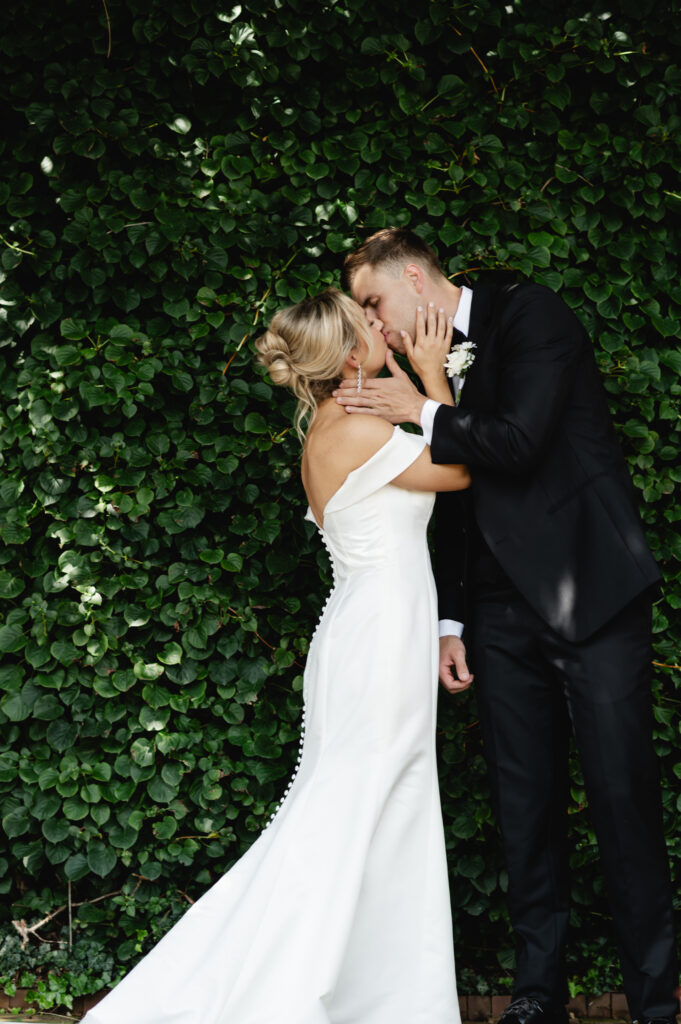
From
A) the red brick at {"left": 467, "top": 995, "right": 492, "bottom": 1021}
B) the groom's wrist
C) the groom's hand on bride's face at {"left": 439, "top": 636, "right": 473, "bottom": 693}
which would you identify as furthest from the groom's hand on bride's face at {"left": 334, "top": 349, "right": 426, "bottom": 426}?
the red brick at {"left": 467, "top": 995, "right": 492, "bottom": 1021}

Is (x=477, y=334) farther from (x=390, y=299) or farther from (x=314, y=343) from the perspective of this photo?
(x=314, y=343)

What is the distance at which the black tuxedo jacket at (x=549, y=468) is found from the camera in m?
2.54

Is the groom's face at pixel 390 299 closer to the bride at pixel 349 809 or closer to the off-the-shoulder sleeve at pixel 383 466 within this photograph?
the bride at pixel 349 809

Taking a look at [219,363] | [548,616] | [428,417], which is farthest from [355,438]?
[219,363]

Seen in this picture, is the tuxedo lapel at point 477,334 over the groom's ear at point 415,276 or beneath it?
beneath

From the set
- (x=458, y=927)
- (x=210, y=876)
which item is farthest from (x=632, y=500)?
(x=210, y=876)

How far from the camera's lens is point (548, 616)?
8.44 feet

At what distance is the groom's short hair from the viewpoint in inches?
115

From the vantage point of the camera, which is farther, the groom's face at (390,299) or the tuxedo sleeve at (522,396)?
the groom's face at (390,299)

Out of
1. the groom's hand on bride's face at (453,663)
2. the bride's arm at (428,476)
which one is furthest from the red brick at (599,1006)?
the bride's arm at (428,476)

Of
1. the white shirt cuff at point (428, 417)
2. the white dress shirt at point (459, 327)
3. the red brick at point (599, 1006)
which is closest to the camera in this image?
the white shirt cuff at point (428, 417)

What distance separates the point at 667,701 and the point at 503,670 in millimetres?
886

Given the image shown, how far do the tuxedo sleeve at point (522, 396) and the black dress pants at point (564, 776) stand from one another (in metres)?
0.43

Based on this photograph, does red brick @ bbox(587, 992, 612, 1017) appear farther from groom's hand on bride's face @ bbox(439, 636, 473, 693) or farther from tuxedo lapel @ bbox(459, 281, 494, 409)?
tuxedo lapel @ bbox(459, 281, 494, 409)
